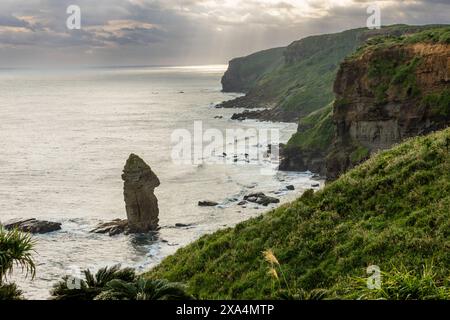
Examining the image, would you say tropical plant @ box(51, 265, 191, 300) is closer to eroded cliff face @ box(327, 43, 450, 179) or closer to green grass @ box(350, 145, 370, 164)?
eroded cliff face @ box(327, 43, 450, 179)

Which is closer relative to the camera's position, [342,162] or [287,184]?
[342,162]

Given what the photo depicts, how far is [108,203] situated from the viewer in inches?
3086

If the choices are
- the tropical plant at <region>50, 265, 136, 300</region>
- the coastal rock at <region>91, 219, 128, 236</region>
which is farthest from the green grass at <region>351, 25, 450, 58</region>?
the tropical plant at <region>50, 265, 136, 300</region>

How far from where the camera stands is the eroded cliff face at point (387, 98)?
65.6 metres

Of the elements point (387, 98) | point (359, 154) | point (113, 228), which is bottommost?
point (113, 228)

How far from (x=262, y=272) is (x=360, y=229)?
523cm

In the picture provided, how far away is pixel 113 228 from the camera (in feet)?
214

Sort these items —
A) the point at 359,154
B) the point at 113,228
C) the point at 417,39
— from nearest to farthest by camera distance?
1. the point at 113,228
2. the point at 417,39
3. the point at 359,154

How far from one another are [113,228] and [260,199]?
75.5 feet

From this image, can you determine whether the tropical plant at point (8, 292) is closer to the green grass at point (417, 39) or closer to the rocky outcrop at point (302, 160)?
the green grass at point (417, 39)

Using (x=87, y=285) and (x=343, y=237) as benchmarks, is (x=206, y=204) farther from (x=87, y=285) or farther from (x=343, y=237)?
(x=87, y=285)

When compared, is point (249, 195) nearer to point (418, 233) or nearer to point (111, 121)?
point (418, 233)

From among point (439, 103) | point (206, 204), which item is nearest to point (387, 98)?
point (439, 103)
